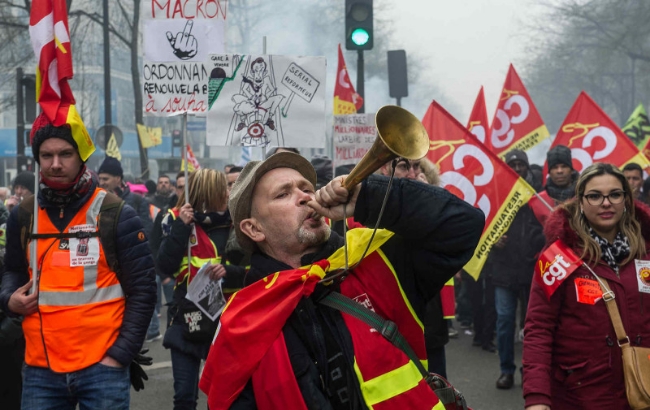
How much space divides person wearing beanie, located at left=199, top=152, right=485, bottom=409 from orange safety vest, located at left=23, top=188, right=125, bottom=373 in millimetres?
1466

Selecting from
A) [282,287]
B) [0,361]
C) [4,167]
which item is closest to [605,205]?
[282,287]

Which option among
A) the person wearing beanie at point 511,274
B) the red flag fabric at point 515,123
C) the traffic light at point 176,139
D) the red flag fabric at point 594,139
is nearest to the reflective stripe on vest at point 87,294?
the person wearing beanie at point 511,274

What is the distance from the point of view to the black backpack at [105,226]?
3865 mm

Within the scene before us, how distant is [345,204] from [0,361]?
292 cm

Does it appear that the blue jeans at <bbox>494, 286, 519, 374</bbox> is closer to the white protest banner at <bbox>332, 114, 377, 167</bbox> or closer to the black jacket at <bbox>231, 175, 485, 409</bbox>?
the white protest banner at <bbox>332, 114, 377, 167</bbox>

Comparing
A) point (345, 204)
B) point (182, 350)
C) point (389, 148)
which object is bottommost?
point (182, 350)

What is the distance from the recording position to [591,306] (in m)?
3.77

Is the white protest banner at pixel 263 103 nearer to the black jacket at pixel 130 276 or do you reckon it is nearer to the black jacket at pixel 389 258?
the black jacket at pixel 130 276

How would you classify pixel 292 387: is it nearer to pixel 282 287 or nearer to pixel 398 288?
pixel 282 287

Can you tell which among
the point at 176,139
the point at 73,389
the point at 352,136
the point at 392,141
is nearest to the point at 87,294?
the point at 73,389

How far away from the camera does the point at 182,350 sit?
5.13 metres

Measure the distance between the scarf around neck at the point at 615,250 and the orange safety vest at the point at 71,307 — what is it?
7.40 ft

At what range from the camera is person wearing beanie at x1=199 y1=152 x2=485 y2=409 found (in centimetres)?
232

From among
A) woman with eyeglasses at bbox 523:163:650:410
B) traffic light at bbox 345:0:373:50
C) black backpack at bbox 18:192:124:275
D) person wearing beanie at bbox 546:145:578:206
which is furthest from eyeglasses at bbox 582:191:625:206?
traffic light at bbox 345:0:373:50
